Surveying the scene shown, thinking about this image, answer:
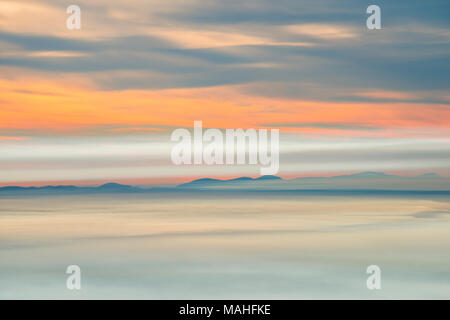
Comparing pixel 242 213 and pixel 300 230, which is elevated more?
pixel 242 213

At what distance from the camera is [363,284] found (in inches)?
509

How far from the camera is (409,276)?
44.4ft

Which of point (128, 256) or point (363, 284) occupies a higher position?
Result: point (128, 256)

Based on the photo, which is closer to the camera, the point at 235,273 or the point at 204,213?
the point at 235,273

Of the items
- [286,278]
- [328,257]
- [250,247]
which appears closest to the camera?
[286,278]

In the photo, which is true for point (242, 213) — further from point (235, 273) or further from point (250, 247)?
point (235, 273)

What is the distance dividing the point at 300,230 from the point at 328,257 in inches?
198

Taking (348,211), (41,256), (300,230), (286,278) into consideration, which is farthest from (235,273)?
(348,211)

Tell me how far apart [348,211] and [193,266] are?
15529mm

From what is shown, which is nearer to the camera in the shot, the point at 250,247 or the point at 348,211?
the point at 250,247

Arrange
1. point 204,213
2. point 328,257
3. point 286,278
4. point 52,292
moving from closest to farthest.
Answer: point 52,292 < point 286,278 < point 328,257 < point 204,213

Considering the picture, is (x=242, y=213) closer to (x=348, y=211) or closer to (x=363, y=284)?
(x=348, y=211)
